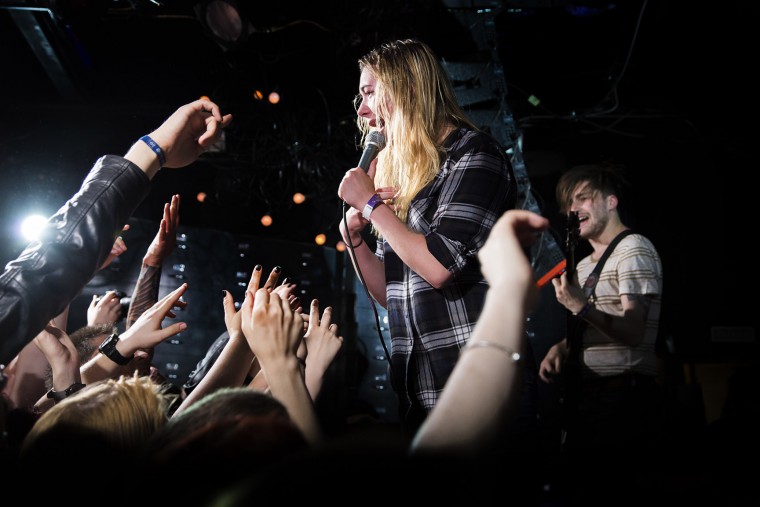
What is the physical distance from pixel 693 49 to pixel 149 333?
5202mm

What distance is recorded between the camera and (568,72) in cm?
570

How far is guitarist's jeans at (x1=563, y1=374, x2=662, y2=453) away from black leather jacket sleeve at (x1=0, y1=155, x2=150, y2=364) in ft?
7.23

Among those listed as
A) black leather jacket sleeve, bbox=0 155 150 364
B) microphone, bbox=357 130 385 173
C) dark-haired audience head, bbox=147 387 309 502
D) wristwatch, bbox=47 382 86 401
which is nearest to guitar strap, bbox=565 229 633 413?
microphone, bbox=357 130 385 173

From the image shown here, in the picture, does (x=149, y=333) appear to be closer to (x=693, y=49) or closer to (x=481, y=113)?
(x=481, y=113)

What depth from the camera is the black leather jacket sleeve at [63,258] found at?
1.41m

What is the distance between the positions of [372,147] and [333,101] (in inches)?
150

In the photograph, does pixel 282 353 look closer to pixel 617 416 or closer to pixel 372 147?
pixel 372 147

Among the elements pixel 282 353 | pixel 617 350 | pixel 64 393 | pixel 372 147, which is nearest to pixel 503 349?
pixel 282 353

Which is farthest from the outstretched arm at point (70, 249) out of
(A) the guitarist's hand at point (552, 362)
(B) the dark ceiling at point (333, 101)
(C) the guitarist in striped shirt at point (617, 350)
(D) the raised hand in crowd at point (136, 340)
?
(B) the dark ceiling at point (333, 101)

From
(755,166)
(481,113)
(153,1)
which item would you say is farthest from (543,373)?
(755,166)

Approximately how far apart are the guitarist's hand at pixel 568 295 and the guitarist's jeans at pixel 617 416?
14.5 inches

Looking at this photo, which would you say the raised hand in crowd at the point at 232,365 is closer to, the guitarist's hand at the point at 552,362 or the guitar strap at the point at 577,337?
the guitar strap at the point at 577,337

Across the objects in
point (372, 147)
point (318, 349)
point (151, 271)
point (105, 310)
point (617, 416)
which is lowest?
point (617, 416)

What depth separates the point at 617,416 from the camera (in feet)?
9.32
